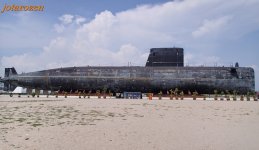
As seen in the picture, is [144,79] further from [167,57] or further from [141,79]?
[167,57]

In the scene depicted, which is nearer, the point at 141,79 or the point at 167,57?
the point at 141,79

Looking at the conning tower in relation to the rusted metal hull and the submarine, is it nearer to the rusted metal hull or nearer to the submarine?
the submarine

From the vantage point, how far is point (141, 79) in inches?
1949

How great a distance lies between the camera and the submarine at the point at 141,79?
4872 cm

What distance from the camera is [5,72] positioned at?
Answer: 107 metres

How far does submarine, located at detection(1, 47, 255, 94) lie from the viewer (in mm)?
48719

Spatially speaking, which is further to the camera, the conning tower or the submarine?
the conning tower

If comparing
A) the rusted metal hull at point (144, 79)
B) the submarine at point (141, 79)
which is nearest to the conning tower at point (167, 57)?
the submarine at point (141, 79)

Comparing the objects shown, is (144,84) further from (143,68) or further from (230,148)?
(230,148)

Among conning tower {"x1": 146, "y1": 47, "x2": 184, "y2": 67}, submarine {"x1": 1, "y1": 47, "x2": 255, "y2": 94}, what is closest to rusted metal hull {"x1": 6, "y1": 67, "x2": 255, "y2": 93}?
submarine {"x1": 1, "y1": 47, "x2": 255, "y2": 94}

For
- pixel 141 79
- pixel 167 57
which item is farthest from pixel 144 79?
pixel 167 57

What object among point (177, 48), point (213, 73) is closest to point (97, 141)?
point (213, 73)

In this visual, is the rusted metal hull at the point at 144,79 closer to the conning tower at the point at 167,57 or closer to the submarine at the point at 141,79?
the submarine at the point at 141,79

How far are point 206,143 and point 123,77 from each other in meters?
41.1
